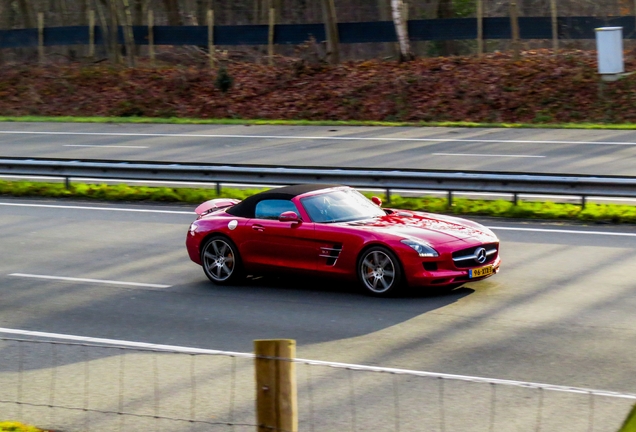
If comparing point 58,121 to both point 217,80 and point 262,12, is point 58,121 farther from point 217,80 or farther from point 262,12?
point 262,12

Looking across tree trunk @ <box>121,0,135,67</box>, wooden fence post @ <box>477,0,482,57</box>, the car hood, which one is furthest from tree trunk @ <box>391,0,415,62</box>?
the car hood

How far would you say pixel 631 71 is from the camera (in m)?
28.7

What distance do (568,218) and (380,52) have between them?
2268 cm

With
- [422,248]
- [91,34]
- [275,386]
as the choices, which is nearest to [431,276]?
[422,248]

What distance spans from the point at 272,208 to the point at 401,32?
23.7m

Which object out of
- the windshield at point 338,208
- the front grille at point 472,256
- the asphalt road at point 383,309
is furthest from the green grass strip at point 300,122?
the front grille at point 472,256

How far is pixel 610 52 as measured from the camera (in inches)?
1092

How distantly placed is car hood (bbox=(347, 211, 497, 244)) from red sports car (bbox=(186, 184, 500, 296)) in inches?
0.5

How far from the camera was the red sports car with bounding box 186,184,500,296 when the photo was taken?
34.9 feet

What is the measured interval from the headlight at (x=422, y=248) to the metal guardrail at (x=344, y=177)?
5.88 meters

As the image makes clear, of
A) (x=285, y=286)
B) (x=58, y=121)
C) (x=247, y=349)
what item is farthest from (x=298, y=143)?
(x=247, y=349)

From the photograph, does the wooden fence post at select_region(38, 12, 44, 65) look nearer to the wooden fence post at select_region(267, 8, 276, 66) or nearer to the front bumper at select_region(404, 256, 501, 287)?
the wooden fence post at select_region(267, 8, 276, 66)

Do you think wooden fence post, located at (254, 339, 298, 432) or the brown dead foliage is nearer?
wooden fence post, located at (254, 339, 298, 432)

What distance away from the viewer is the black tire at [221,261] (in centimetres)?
1191
